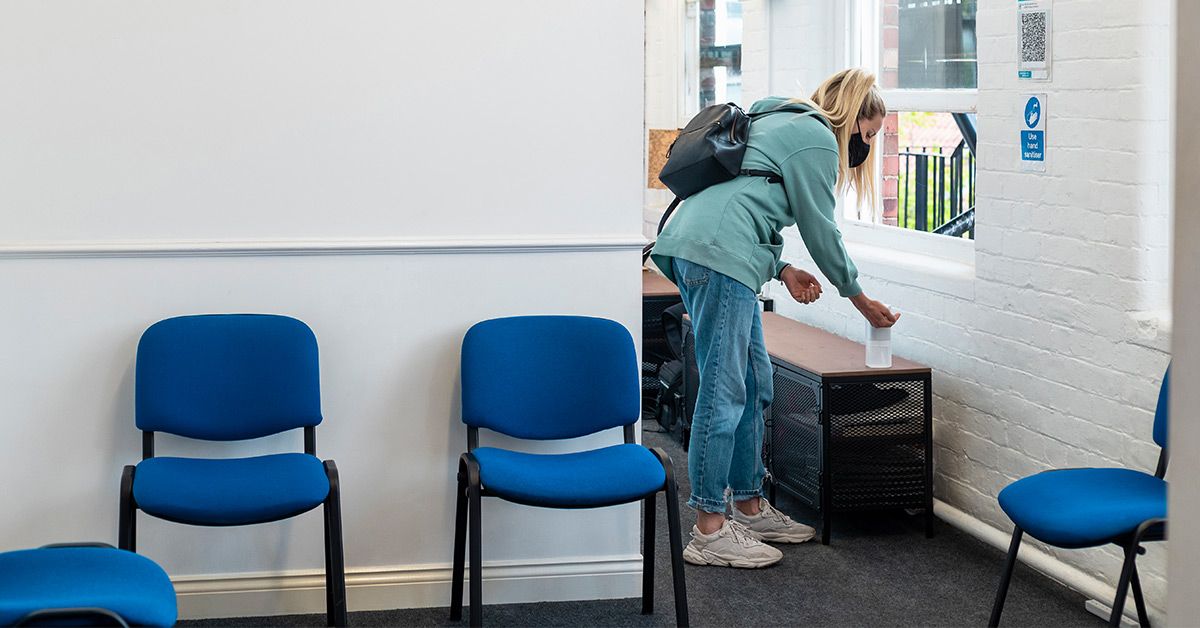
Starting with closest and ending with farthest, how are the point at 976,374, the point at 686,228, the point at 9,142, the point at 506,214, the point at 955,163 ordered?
the point at 9,142
the point at 506,214
the point at 686,228
the point at 976,374
the point at 955,163

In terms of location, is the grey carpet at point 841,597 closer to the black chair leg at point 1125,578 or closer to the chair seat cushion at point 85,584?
the black chair leg at point 1125,578

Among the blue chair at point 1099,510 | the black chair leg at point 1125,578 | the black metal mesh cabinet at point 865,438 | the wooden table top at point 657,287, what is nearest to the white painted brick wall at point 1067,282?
the black metal mesh cabinet at point 865,438

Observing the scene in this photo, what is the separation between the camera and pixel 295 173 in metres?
3.02

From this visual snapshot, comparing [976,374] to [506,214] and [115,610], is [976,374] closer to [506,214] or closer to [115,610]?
[506,214]

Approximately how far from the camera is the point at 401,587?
3176 millimetres

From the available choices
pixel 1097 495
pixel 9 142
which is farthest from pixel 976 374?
pixel 9 142

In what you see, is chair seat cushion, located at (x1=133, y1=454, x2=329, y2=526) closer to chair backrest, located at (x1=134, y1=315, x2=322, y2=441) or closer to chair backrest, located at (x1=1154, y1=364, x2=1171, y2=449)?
chair backrest, located at (x1=134, y1=315, x2=322, y2=441)

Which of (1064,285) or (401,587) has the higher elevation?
(1064,285)

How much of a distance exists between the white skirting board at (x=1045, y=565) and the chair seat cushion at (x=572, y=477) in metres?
1.07

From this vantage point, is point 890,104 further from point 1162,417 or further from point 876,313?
point 1162,417

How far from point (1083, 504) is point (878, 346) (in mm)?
1247

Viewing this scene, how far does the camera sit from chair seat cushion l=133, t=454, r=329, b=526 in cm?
260

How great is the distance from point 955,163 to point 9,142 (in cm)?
303

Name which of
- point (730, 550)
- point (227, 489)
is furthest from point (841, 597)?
point (227, 489)
